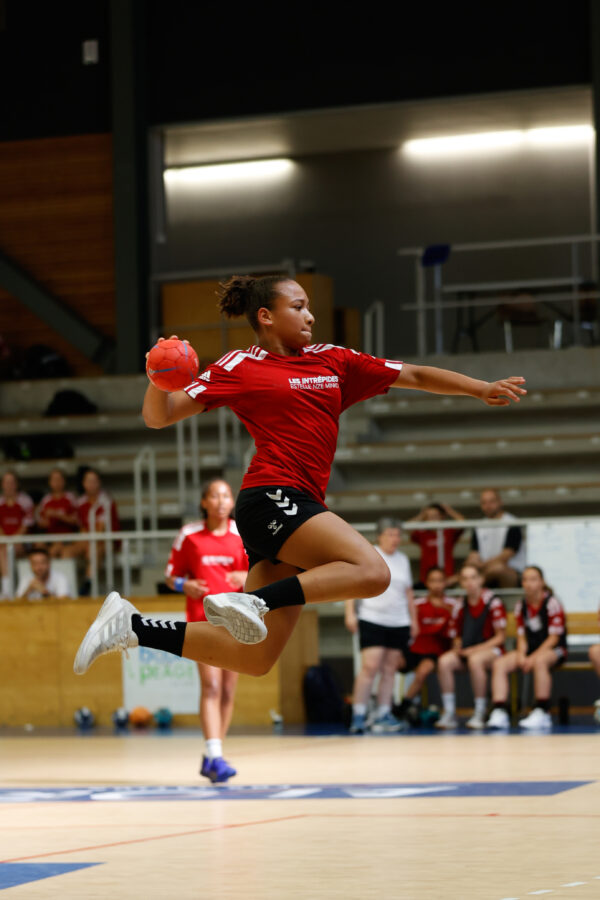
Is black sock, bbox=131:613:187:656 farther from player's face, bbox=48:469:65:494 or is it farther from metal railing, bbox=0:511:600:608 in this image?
player's face, bbox=48:469:65:494

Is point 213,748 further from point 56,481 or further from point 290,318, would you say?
point 56,481

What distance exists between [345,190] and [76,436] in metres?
7.33

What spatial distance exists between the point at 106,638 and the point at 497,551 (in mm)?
8512

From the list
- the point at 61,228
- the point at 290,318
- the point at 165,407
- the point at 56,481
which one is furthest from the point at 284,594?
the point at 61,228

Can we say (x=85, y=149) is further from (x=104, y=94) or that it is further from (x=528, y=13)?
(x=528, y=13)

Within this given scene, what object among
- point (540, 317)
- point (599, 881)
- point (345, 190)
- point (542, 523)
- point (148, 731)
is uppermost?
point (345, 190)

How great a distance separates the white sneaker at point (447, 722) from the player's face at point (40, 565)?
434 centimetres

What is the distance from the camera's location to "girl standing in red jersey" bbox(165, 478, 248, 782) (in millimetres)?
8562

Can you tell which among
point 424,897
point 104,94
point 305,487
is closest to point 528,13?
point 104,94

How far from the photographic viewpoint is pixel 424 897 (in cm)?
424

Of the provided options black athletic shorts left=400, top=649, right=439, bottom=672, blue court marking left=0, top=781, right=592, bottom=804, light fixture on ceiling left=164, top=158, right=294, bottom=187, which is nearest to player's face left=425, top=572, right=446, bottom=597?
black athletic shorts left=400, top=649, right=439, bottom=672

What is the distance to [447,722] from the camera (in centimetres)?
1192

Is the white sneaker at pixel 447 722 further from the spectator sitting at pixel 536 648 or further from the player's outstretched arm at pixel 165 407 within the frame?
the player's outstretched arm at pixel 165 407

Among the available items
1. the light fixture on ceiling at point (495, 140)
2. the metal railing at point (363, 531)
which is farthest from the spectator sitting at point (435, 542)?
the light fixture on ceiling at point (495, 140)
